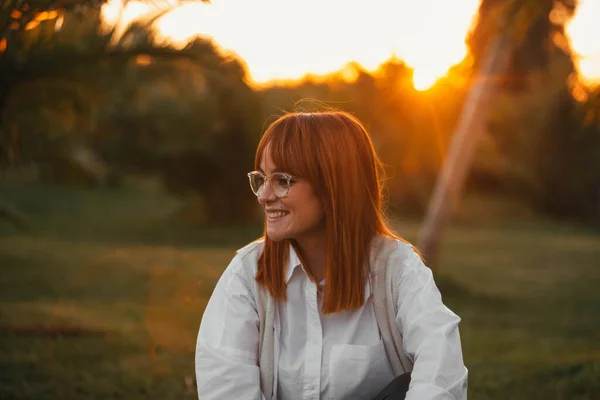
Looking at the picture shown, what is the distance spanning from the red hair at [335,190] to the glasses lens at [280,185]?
0.16 feet

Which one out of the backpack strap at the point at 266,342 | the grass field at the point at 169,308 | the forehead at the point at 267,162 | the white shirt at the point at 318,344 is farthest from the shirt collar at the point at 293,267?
the grass field at the point at 169,308

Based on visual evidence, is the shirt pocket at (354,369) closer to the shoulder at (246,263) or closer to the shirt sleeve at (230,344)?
the shirt sleeve at (230,344)

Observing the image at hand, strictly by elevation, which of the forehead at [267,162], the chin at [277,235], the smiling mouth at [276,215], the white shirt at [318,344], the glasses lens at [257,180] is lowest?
the white shirt at [318,344]

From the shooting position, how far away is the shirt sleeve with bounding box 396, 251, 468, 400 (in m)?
2.37

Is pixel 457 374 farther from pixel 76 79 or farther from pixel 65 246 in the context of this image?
pixel 65 246

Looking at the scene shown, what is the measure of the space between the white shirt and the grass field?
2687mm

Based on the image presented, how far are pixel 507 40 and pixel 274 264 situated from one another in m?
9.08

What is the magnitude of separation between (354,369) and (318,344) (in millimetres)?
152

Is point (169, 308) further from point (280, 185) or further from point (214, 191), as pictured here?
point (214, 191)

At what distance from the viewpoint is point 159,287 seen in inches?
432

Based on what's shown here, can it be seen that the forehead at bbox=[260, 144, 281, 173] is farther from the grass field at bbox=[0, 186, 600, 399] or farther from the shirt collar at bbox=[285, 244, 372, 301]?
the grass field at bbox=[0, 186, 600, 399]

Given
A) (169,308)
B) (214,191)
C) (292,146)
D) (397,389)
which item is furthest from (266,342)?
(214,191)

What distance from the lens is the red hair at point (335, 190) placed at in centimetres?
254

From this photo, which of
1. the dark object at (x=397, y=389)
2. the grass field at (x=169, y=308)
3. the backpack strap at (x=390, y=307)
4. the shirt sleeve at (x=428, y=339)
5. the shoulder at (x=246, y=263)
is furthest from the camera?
the grass field at (x=169, y=308)
